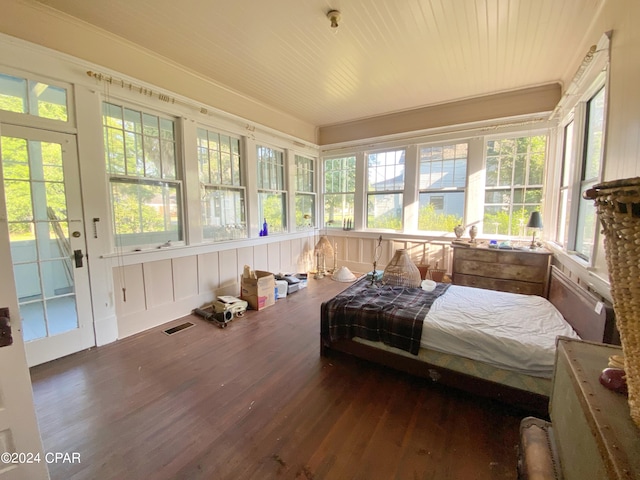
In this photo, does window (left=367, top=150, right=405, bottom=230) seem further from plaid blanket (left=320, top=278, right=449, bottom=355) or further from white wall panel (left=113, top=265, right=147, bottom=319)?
white wall panel (left=113, top=265, right=147, bottom=319)

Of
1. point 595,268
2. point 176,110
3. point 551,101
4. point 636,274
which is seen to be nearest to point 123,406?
point 636,274

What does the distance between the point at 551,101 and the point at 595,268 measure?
9.78ft

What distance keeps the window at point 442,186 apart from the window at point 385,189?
41 centimetres

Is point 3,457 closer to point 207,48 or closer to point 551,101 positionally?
point 207,48

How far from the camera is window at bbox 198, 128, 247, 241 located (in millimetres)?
3703

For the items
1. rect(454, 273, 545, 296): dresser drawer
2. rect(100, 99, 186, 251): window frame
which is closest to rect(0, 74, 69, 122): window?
rect(100, 99, 186, 251): window frame

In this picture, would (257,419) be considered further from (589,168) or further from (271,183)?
(271,183)

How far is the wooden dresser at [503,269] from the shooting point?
3.39m

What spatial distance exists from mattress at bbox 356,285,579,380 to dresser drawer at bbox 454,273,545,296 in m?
1.13

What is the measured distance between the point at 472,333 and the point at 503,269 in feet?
7.17

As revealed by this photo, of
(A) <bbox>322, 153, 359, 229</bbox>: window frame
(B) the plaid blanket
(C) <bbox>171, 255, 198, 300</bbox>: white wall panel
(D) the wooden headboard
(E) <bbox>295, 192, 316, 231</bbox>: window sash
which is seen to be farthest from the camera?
(A) <bbox>322, 153, 359, 229</bbox>: window frame

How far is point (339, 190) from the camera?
5.79 meters

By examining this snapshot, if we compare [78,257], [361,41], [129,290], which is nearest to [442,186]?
[361,41]

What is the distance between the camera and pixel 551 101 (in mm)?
3701
